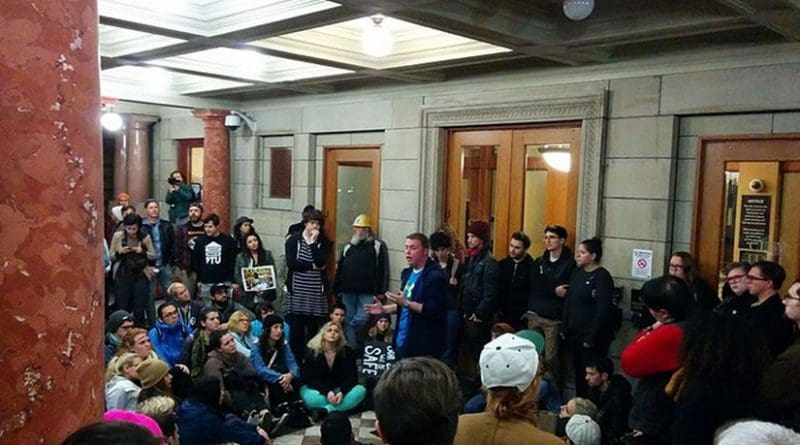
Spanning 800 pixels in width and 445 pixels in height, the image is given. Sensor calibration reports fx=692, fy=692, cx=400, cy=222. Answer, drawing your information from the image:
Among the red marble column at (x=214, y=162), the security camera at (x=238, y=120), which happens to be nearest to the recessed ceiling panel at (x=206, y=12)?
the security camera at (x=238, y=120)

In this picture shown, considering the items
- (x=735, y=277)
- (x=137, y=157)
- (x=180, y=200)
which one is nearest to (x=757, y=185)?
(x=735, y=277)

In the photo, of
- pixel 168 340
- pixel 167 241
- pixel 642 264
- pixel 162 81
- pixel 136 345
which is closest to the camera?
pixel 136 345

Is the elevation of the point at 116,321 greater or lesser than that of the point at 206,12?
lesser

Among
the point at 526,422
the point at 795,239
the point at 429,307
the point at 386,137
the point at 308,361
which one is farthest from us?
the point at 386,137

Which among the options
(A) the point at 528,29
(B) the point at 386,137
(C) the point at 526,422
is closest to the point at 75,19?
(C) the point at 526,422

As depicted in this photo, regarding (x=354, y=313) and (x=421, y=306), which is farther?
(x=354, y=313)

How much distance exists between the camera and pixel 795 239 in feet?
15.3

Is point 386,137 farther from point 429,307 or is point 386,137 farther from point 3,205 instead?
point 3,205

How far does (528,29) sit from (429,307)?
202cm

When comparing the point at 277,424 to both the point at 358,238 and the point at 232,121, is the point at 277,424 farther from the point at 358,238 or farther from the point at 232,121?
the point at 232,121

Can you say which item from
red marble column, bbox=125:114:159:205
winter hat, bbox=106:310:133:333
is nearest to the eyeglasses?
winter hat, bbox=106:310:133:333

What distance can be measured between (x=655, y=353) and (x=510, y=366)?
134 centimetres

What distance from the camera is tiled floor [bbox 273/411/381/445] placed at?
4.96 metres

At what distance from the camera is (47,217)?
131cm
